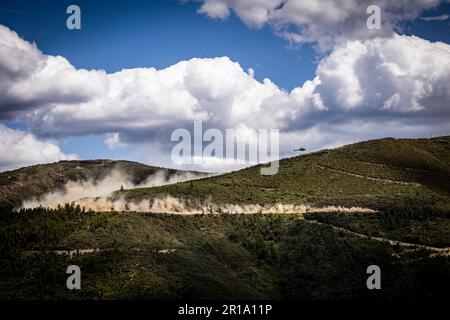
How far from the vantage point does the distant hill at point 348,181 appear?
369 ft

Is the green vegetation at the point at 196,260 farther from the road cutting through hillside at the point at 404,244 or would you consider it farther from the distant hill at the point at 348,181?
the distant hill at the point at 348,181

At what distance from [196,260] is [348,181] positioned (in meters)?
71.8

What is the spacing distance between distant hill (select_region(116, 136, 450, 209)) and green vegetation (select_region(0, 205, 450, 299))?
26.6m

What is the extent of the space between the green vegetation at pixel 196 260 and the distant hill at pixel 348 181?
87.3 feet

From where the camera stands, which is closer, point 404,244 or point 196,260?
point 196,260

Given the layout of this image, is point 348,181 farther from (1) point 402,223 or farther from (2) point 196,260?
(2) point 196,260

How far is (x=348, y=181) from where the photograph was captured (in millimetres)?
128625

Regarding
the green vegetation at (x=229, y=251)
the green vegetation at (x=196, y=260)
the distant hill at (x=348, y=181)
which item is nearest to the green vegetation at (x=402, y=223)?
the green vegetation at (x=229, y=251)

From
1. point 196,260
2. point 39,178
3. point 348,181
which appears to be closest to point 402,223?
point 196,260

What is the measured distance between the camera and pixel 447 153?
15925 centimetres

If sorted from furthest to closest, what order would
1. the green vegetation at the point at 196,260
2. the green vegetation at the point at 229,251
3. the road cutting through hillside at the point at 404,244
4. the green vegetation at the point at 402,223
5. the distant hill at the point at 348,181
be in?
the distant hill at the point at 348,181
the green vegetation at the point at 402,223
the road cutting through hillside at the point at 404,244
the green vegetation at the point at 229,251
the green vegetation at the point at 196,260
